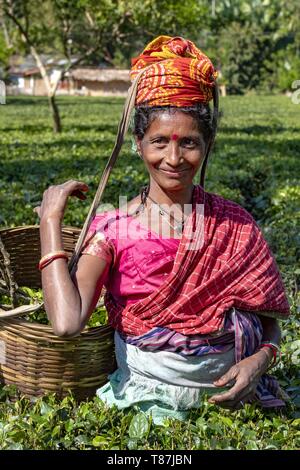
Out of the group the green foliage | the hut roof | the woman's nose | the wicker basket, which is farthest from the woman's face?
the hut roof

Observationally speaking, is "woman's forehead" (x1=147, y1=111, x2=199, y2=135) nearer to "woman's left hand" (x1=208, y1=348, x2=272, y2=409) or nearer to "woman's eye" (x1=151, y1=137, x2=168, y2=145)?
"woman's eye" (x1=151, y1=137, x2=168, y2=145)

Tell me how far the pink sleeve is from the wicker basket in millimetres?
321

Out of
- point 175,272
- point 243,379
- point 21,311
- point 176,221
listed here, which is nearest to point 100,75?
point 176,221

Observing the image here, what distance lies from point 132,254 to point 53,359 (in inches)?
20.4

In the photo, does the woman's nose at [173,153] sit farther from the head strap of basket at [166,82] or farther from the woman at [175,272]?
the head strap of basket at [166,82]

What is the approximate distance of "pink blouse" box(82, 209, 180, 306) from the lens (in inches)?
103

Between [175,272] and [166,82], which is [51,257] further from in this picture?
[166,82]

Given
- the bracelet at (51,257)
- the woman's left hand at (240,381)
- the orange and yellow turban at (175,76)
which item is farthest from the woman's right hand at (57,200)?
the woman's left hand at (240,381)

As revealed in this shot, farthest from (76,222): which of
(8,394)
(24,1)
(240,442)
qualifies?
(24,1)

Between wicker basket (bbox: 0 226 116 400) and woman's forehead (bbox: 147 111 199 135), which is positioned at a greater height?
woman's forehead (bbox: 147 111 199 135)

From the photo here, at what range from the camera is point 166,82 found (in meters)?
2.57

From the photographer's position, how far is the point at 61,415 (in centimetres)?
265

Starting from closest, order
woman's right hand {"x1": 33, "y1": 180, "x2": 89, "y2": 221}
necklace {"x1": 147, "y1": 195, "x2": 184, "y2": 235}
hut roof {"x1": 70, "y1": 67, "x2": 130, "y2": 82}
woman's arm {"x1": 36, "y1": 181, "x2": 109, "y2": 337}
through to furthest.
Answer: woman's arm {"x1": 36, "y1": 181, "x2": 109, "y2": 337} → woman's right hand {"x1": 33, "y1": 180, "x2": 89, "y2": 221} → necklace {"x1": 147, "y1": 195, "x2": 184, "y2": 235} → hut roof {"x1": 70, "y1": 67, "x2": 130, "y2": 82}
